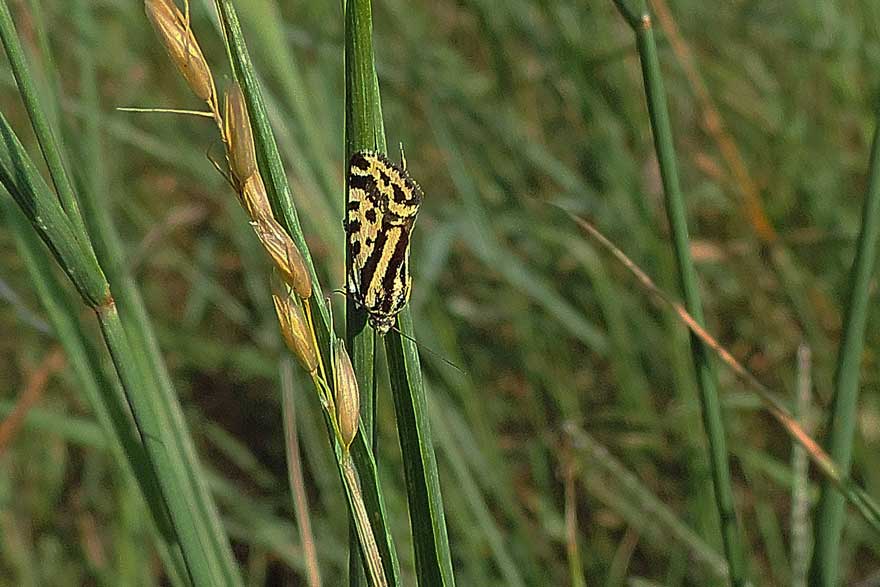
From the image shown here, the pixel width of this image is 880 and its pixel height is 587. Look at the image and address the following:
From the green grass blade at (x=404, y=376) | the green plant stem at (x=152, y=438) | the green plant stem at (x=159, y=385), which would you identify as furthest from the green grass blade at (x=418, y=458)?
the green plant stem at (x=159, y=385)

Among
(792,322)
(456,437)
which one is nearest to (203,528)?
(456,437)

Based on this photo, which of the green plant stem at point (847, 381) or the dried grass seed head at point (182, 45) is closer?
the dried grass seed head at point (182, 45)

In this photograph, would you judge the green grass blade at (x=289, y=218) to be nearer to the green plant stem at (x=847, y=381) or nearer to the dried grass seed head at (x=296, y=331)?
the dried grass seed head at (x=296, y=331)

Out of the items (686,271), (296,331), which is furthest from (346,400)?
(686,271)

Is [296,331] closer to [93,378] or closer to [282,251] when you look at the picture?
[282,251]

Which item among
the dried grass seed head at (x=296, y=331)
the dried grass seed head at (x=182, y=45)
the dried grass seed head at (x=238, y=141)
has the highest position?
the dried grass seed head at (x=182, y=45)

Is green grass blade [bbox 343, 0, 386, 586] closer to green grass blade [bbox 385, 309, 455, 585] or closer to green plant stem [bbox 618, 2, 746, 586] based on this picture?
green grass blade [bbox 385, 309, 455, 585]

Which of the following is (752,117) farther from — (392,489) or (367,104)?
(367,104)
